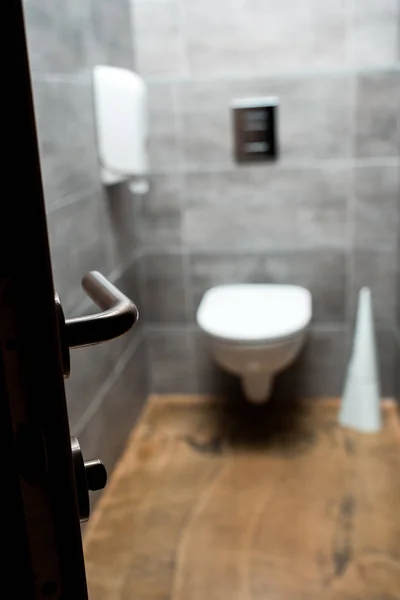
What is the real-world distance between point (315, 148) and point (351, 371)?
2.64 feet

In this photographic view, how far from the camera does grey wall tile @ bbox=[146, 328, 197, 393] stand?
251cm

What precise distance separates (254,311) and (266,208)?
1.51 feet

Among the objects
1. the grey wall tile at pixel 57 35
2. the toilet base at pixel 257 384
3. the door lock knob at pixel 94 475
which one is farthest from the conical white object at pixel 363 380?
the door lock knob at pixel 94 475

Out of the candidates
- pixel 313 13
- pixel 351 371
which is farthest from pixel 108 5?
pixel 351 371

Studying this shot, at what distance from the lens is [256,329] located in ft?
6.18

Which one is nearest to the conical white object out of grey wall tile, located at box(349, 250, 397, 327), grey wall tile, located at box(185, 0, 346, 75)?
grey wall tile, located at box(349, 250, 397, 327)

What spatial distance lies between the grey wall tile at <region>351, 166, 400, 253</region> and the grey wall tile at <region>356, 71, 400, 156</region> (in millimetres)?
70

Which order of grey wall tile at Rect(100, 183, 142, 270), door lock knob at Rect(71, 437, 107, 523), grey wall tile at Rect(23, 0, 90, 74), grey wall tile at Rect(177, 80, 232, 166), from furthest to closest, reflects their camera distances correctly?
grey wall tile at Rect(177, 80, 232, 166)
grey wall tile at Rect(100, 183, 142, 270)
grey wall tile at Rect(23, 0, 90, 74)
door lock knob at Rect(71, 437, 107, 523)

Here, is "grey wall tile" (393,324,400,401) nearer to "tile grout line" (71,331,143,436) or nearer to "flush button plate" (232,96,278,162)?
"flush button plate" (232,96,278,162)

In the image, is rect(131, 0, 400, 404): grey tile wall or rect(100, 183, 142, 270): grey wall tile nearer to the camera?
rect(100, 183, 142, 270): grey wall tile

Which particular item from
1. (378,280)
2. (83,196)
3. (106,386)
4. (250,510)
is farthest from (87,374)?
(378,280)

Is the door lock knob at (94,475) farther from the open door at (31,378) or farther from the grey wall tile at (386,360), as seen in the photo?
the grey wall tile at (386,360)

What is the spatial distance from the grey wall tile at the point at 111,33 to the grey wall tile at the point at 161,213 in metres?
0.42

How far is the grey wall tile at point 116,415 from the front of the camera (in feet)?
6.05
